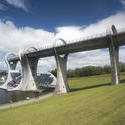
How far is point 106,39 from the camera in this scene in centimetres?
3284

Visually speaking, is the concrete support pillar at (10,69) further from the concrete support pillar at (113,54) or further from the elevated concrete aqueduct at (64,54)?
the concrete support pillar at (113,54)

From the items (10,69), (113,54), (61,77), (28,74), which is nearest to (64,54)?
(61,77)

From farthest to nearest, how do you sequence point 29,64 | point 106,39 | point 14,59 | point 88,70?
point 88,70
point 14,59
point 29,64
point 106,39

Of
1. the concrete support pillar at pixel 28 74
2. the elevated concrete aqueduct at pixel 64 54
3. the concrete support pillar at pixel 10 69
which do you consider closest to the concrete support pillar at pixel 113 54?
the elevated concrete aqueduct at pixel 64 54

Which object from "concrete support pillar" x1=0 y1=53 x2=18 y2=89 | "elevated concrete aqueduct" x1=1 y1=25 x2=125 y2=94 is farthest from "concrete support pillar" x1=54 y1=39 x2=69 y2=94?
"concrete support pillar" x1=0 y1=53 x2=18 y2=89

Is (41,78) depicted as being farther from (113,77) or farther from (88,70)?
(113,77)

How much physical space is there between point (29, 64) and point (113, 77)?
43543mm

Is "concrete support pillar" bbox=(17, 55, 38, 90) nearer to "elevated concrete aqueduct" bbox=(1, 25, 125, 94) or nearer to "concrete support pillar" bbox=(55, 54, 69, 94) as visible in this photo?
"elevated concrete aqueduct" bbox=(1, 25, 125, 94)

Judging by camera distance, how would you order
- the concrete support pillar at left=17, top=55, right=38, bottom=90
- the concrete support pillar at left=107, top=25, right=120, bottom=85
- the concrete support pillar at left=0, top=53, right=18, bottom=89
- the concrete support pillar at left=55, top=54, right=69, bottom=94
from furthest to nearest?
1. the concrete support pillar at left=0, top=53, right=18, bottom=89
2. the concrete support pillar at left=17, top=55, right=38, bottom=90
3. the concrete support pillar at left=55, top=54, right=69, bottom=94
4. the concrete support pillar at left=107, top=25, right=120, bottom=85

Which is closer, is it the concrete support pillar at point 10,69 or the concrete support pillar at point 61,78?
the concrete support pillar at point 61,78

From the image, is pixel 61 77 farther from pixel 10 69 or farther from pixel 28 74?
pixel 10 69

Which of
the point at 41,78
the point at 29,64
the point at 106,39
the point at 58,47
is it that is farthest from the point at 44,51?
the point at 41,78

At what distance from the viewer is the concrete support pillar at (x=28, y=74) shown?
202 feet

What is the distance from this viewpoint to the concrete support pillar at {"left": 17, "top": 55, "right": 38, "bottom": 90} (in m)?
61.5
